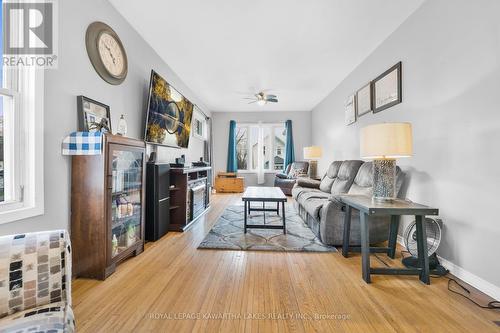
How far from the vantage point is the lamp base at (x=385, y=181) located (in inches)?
81.4

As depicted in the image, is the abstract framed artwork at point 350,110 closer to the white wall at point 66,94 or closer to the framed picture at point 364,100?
the framed picture at point 364,100

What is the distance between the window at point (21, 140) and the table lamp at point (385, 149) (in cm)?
265

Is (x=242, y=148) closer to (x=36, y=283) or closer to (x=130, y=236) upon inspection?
(x=130, y=236)

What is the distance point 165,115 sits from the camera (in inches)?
129

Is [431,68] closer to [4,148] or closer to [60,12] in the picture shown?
[60,12]

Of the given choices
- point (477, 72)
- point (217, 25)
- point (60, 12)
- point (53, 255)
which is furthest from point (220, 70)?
point (53, 255)

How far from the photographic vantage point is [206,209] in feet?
14.2

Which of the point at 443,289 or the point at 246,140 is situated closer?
the point at 443,289

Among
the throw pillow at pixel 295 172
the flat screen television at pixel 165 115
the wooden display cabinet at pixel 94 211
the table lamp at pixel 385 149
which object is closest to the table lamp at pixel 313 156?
the throw pillow at pixel 295 172

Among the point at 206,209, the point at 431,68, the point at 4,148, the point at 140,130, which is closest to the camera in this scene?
the point at 4,148

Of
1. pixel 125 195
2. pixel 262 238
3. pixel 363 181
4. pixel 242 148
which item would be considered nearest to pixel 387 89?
pixel 363 181

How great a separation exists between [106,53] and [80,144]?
1.06 metres

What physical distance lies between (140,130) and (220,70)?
185 centimetres

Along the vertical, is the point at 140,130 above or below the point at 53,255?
above
